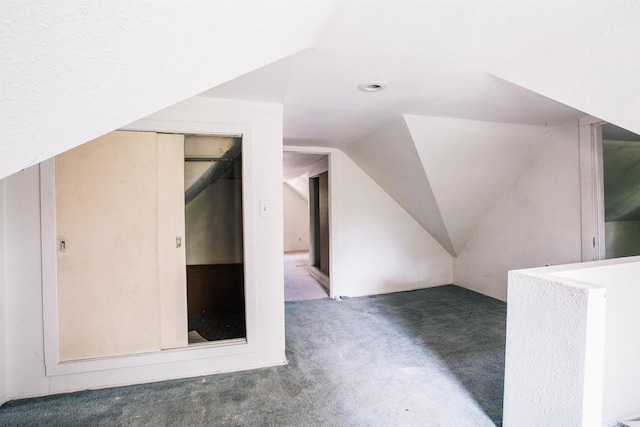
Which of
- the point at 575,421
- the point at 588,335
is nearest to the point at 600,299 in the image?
the point at 588,335

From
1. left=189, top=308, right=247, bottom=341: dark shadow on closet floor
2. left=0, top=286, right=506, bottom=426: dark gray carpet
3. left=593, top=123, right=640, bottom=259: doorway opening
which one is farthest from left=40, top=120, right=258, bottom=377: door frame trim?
left=593, top=123, right=640, bottom=259: doorway opening

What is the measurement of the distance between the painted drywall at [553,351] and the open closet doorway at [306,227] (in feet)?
8.60

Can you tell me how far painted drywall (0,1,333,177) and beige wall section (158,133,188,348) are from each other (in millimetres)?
1201

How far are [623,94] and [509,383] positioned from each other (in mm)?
1377

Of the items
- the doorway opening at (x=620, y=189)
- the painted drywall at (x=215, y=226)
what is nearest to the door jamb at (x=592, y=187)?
the doorway opening at (x=620, y=189)

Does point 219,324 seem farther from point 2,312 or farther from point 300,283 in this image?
point 300,283

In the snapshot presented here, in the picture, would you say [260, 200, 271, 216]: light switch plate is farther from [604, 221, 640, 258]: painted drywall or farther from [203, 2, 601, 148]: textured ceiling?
[604, 221, 640, 258]: painted drywall

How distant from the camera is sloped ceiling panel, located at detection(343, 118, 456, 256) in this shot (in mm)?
2916

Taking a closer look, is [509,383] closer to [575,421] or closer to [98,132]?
[575,421]

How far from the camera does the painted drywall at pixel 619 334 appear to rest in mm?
1417

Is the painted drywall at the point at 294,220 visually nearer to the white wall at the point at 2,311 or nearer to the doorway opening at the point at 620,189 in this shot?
the doorway opening at the point at 620,189

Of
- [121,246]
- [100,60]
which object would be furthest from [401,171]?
[100,60]

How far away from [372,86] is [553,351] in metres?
1.62

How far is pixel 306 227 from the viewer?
796 cm
